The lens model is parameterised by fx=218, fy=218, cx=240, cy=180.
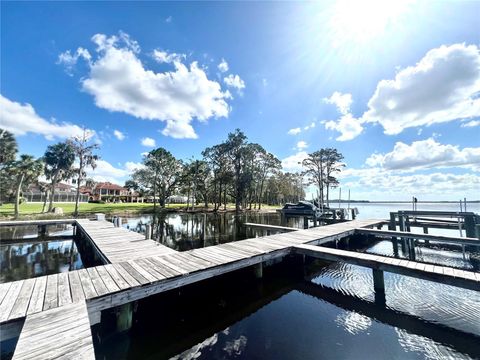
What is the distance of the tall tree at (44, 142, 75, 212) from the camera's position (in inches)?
1038

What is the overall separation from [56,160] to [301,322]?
107ft

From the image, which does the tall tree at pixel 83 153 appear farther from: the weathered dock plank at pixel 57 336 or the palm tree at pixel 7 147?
the weathered dock plank at pixel 57 336

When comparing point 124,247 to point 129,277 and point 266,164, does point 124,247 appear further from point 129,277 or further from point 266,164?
point 266,164

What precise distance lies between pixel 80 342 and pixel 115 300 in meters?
1.38

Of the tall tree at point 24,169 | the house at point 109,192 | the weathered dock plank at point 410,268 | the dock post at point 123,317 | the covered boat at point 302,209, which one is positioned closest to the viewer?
the dock post at point 123,317

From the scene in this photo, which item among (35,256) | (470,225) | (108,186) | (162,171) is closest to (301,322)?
(470,225)

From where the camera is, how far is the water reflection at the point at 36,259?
8297mm

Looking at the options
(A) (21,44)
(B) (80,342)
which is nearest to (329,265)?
(B) (80,342)

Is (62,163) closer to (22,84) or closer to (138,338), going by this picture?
(22,84)

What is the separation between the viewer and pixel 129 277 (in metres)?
4.94

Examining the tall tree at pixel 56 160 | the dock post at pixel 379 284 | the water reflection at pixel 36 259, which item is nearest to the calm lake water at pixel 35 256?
the water reflection at pixel 36 259

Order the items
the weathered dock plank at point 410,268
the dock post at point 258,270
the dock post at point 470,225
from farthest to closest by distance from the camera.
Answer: the dock post at point 470,225
the dock post at point 258,270
the weathered dock plank at point 410,268

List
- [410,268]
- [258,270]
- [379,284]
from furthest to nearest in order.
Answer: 1. [258,270]
2. [379,284]
3. [410,268]

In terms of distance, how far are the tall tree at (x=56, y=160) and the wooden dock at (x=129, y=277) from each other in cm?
2440
